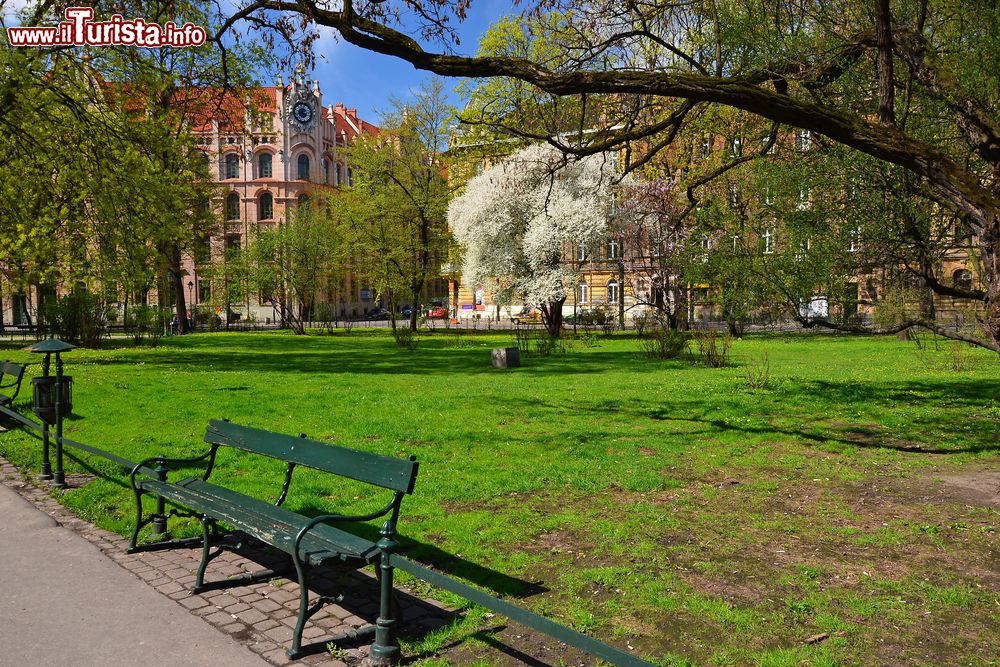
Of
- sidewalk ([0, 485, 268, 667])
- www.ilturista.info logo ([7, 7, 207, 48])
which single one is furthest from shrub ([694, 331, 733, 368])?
sidewalk ([0, 485, 268, 667])

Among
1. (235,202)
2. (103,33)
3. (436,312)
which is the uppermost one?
(235,202)

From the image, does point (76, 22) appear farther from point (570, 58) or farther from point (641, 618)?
point (641, 618)

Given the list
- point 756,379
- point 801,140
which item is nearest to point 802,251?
point 801,140

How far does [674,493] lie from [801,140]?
850 cm

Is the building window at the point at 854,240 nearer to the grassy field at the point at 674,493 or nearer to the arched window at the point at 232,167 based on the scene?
the grassy field at the point at 674,493

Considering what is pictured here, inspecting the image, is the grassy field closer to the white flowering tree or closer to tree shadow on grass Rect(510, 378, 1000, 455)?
tree shadow on grass Rect(510, 378, 1000, 455)

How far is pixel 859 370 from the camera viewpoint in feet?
61.3

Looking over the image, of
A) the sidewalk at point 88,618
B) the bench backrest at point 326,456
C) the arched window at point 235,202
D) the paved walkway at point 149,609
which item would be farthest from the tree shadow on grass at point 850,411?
the arched window at point 235,202

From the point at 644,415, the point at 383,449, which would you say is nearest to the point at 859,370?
the point at 644,415

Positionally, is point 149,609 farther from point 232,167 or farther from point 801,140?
point 232,167

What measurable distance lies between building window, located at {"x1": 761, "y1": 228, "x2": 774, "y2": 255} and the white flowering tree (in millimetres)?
20704

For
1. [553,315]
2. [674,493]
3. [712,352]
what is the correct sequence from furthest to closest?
[553,315], [712,352], [674,493]

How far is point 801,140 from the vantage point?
42.9ft

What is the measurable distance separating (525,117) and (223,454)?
20.9 feet
